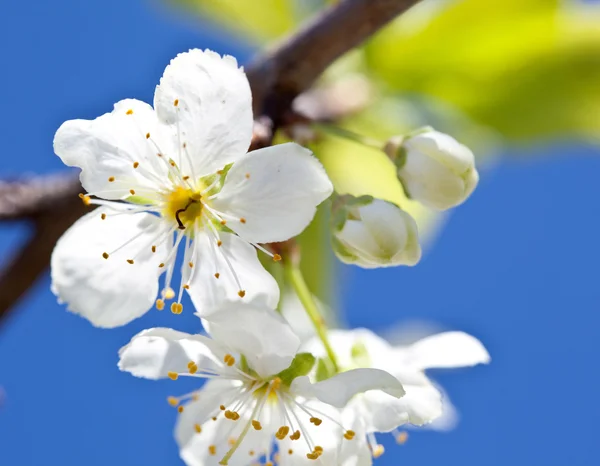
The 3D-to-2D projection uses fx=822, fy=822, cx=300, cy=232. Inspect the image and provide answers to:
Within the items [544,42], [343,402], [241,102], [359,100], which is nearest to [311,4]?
[359,100]

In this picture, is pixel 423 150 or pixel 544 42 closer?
pixel 423 150

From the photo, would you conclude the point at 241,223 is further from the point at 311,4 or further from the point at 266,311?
the point at 311,4

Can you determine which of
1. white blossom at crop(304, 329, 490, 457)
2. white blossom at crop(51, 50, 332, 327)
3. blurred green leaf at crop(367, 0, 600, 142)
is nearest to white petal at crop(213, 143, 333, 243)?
white blossom at crop(51, 50, 332, 327)

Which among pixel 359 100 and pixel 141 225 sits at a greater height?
pixel 141 225

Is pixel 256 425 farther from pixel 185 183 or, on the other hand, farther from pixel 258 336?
pixel 185 183

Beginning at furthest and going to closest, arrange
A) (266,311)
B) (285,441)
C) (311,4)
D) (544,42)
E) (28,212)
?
1. (311,4)
2. (544,42)
3. (28,212)
4. (285,441)
5. (266,311)

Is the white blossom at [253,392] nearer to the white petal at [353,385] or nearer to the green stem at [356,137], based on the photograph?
the white petal at [353,385]

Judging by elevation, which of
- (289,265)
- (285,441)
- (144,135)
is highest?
(144,135)

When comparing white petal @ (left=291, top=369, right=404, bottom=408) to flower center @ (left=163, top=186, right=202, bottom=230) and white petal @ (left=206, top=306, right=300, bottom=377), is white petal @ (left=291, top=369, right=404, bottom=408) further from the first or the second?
flower center @ (left=163, top=186, right=202, bottom=230)
